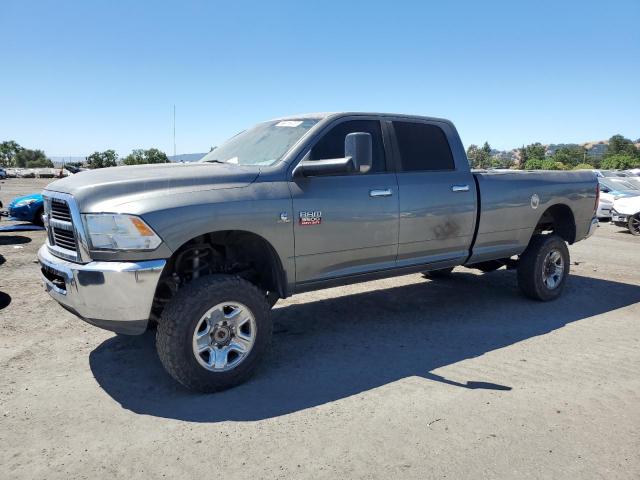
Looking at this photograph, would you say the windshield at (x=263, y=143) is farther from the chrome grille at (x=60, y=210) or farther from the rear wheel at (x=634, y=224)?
the rear wheel at (x=634, y=224)

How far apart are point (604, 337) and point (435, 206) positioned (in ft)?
6.86

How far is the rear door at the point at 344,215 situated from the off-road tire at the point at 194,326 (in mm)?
610

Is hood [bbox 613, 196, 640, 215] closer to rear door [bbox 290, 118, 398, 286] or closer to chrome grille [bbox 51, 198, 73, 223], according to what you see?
rear door [bbox 290, 118, 398, 286]

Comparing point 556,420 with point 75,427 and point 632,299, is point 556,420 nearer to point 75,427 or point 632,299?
point 75,427

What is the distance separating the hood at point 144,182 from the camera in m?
3.45

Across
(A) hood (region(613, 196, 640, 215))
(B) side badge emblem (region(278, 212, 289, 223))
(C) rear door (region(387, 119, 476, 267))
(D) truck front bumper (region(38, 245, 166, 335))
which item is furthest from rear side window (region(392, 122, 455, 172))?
(A) hood (region(613, 196, 640, 215))

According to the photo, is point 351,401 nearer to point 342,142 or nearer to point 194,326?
point 194,326

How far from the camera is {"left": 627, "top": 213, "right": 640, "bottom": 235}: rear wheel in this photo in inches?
531

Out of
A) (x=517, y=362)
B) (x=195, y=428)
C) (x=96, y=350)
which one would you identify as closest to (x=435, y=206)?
(x=517, y=362)

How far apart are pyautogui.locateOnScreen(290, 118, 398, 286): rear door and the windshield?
0.88ft

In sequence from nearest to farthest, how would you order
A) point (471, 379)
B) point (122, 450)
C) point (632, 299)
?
point (122, 450)
point (471, 379)
point (632, 299)

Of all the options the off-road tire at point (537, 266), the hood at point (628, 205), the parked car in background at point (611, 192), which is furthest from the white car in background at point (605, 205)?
the off-road tire at point (537, 266)

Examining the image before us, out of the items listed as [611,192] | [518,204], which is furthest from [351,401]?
[611,192]

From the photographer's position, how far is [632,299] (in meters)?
6.50
